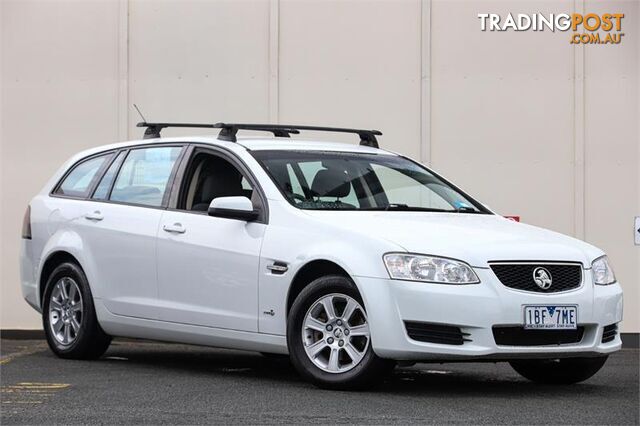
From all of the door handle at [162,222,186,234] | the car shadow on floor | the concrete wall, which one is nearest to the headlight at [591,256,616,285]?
the car shadow on floor

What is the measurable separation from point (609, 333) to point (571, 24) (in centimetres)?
695

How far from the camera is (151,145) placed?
Result: 1088 cm

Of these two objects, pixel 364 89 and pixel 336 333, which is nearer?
pixel 336 333

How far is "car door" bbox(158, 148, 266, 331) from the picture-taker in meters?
9.32

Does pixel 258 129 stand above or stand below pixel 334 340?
above

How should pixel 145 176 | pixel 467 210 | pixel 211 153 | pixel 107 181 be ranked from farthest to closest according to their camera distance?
pixel 107 181, pixel 145 176, pixel 211 153, pixel 467 210

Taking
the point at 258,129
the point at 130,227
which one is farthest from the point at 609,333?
the point at 130,227

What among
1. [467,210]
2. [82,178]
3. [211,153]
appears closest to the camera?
[467,210]

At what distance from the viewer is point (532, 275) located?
853 centimetres

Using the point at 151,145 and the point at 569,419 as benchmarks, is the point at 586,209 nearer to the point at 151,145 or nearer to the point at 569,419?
the point at 151,145

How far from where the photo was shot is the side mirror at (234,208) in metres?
9.27

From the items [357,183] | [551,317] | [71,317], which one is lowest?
[71,317]

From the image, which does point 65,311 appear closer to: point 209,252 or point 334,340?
point 209,252

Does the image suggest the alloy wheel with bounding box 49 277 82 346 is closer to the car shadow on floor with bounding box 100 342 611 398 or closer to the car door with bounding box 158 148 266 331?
the car shadow on floor with bounding box 100 342 611 398
